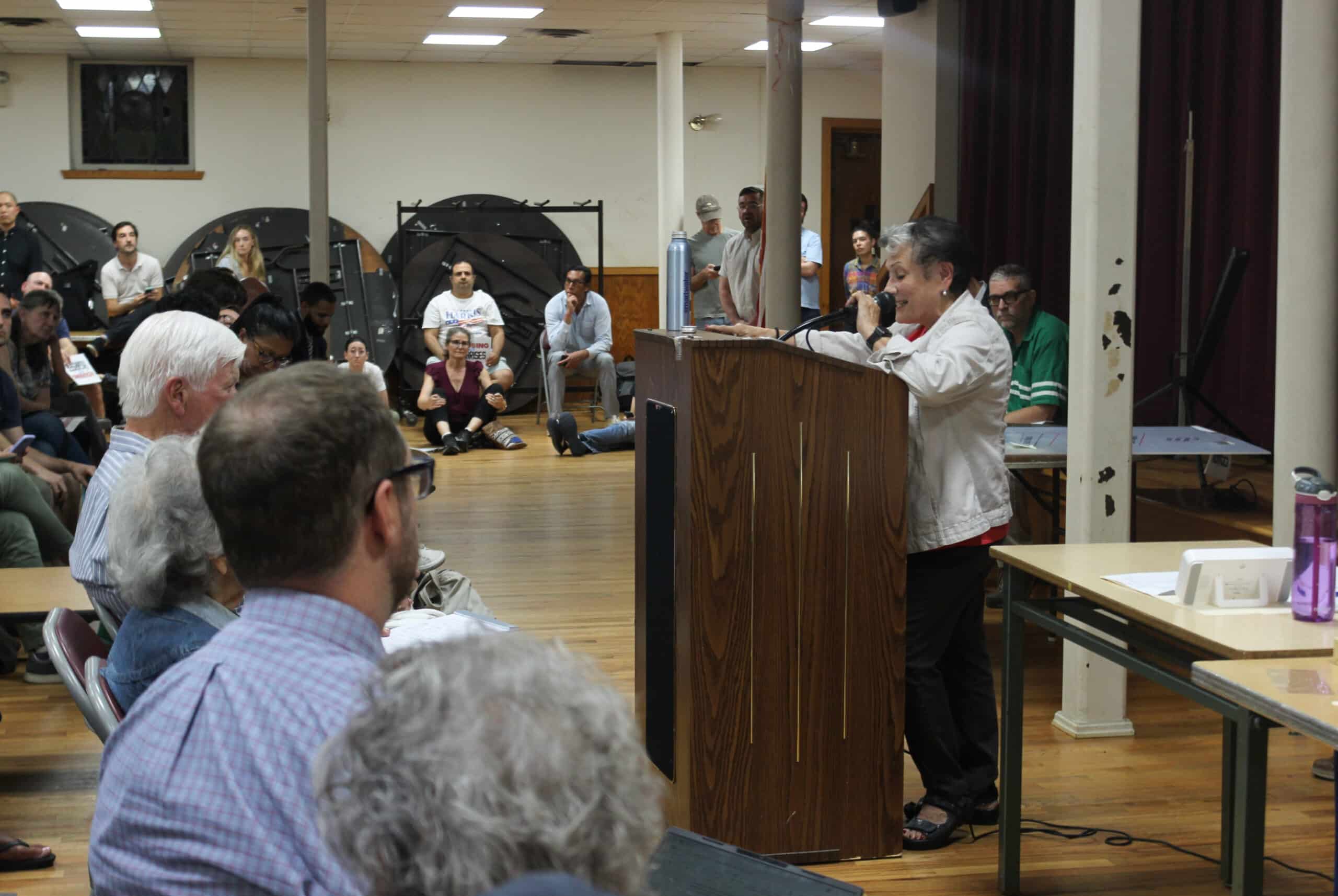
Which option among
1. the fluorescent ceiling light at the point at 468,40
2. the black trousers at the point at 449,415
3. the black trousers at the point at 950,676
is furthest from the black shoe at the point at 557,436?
the black trousers at the point at 950,676

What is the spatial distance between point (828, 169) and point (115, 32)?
6.54 metres

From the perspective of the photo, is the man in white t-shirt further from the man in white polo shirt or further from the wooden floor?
the wooden floor

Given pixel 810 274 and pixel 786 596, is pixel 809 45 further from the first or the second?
pixel 786 596

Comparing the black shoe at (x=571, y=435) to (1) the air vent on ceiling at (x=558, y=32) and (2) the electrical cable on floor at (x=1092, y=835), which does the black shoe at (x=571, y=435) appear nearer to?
(1) the air vent on ceiling at (x=558, y=32)

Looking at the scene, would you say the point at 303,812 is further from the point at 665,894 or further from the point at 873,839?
the point at 873,839

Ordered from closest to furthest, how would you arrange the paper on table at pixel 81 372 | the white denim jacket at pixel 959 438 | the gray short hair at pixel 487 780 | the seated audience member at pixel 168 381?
the gray short hair at pixel 487 780
the seated audience member at pixel 168 381
the white denim jacket at pixel 959 438
the paper on table at pixel 81 372

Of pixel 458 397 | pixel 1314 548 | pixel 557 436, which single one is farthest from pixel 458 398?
pixel 1314 548

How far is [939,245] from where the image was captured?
10.8ft

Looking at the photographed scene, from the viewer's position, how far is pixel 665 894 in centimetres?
225

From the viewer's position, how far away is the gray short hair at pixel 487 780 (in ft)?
2.48

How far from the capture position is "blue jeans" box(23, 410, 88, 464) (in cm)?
574

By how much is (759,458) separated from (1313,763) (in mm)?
1922

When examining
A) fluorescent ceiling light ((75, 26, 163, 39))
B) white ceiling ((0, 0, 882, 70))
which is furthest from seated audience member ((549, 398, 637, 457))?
fluorescent ceiling light ((75, 26, 163, 39))

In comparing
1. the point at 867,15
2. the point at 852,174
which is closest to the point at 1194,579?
the point at 867,15
